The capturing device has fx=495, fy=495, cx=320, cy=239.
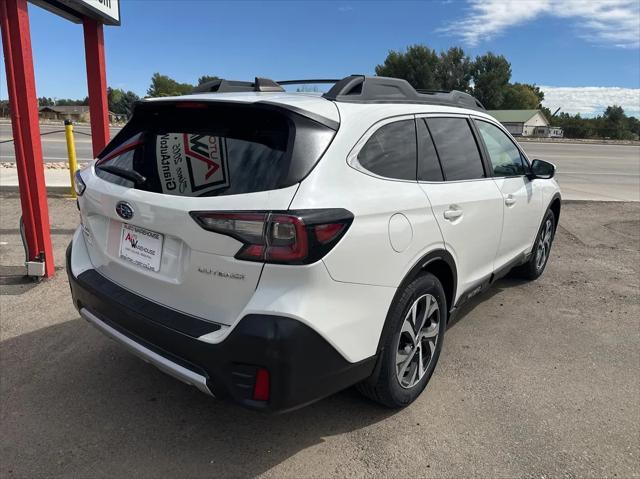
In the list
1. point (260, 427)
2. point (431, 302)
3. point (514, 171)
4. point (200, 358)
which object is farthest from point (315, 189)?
point (514, 171)

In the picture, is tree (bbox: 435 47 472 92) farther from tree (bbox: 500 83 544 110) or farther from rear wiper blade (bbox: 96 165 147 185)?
rear wiper blade (bbox: 96 165 147 185)

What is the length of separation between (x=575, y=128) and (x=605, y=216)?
9102 cm

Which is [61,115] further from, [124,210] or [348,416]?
[348,416]

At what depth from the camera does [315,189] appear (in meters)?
2.11

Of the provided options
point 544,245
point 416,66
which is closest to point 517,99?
point 416,66

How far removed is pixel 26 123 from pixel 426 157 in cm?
357

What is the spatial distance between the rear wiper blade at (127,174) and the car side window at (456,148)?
175 centimetres

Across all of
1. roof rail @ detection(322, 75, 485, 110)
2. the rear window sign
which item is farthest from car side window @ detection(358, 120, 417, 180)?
the rear window sign

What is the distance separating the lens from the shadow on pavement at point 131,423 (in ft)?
7.98

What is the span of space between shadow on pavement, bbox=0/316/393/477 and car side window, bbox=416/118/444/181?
4.59 feet

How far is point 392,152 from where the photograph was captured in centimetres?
269

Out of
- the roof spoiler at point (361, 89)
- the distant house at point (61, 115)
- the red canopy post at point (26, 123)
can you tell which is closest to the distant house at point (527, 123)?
the distant house at point (61, 115)

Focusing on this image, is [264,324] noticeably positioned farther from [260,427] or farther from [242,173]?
[260,427]

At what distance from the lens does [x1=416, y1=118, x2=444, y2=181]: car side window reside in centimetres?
291
